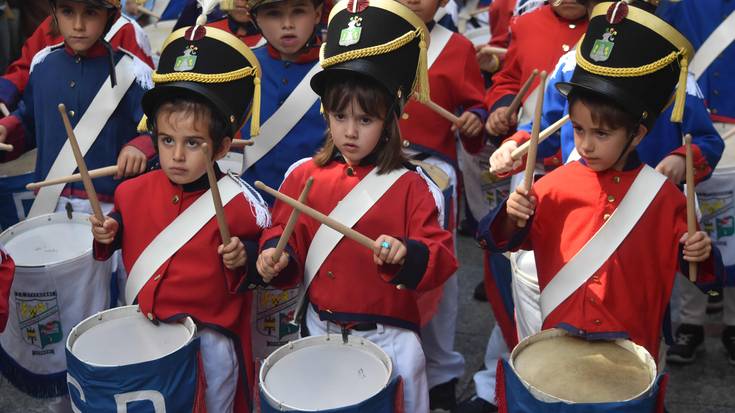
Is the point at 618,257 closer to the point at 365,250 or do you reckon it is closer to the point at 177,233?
the point at 365,250

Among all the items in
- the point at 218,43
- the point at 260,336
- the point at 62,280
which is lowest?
the point at 260,336

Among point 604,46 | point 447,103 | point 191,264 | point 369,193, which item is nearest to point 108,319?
point 191,264

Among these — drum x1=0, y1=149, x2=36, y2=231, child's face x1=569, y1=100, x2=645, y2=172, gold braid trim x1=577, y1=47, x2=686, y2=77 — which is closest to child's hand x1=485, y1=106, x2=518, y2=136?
child's face x1=569, y1=100, x2=645, y2=172

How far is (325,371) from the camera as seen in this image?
352cm

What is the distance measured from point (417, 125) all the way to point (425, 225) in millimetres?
1420

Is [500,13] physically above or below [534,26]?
below

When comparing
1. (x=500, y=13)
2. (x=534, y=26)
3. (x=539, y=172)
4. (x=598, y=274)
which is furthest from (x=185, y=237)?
(x=500, y=13)

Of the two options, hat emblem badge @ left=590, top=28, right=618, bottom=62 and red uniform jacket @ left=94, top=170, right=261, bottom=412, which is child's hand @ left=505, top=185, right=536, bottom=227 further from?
red uniform jacket @ left=94, top=170, right=261, bottom=412

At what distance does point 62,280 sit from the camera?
4289 millimetres

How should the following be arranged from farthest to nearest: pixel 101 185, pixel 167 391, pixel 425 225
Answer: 1. pixel 101 185
2. pixel 425 225
3. pixel 167 391

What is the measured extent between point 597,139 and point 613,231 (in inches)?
12.3

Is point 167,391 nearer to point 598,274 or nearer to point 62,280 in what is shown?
point 62,280

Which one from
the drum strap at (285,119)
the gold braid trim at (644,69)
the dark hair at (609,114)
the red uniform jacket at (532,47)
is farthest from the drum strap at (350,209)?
the red uniform jacket at (532,47)

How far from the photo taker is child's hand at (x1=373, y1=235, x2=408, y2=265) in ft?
11.2
